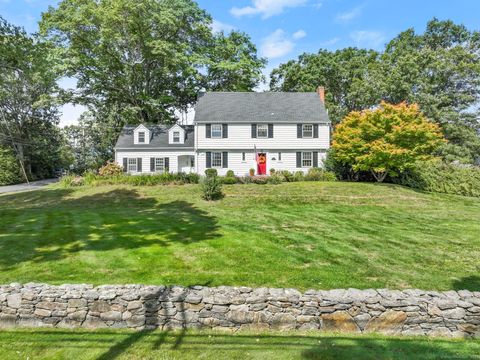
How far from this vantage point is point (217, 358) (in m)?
5.36

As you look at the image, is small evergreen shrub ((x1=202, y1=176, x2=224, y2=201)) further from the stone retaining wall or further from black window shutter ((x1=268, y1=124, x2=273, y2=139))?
the stone retaining wall

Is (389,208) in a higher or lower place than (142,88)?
lower

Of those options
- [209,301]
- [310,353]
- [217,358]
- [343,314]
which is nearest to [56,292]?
[209,301]

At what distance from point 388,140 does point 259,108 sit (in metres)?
13.4

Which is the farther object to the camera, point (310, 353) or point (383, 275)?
point (383, 275)

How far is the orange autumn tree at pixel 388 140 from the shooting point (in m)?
23.8

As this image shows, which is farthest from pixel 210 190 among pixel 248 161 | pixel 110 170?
pixel 110 170

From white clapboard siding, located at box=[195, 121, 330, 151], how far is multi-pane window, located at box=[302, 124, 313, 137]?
52 centimetres

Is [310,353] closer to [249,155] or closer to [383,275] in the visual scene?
[383,275]

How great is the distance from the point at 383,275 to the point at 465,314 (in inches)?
99.8

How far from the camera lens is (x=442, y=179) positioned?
1003 inches

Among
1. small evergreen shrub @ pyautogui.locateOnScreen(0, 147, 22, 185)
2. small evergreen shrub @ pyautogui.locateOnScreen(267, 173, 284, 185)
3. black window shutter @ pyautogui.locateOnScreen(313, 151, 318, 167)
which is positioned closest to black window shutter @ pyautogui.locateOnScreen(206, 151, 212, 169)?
small evergreen shrub @ pyautogui.locateOnScreen(267, 173, 284, 185)

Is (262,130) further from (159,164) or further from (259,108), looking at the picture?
(159,164)

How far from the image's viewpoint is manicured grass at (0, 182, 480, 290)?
8648mm
